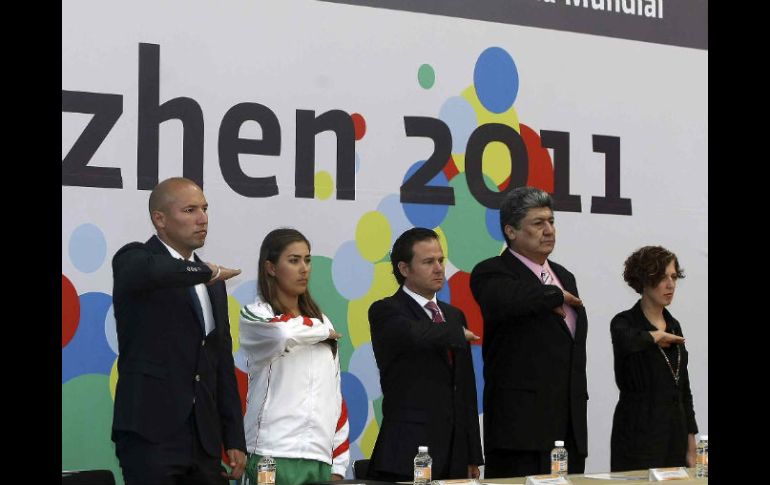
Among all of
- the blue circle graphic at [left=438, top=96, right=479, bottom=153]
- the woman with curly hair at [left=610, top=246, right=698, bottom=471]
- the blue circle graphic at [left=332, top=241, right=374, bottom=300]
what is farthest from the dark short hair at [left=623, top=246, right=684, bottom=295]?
the blue circle graphic at [left=332, top=241, right=374, bottom=300]

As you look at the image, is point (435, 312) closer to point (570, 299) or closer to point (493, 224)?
point (570, 299)

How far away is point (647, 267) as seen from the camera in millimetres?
4613

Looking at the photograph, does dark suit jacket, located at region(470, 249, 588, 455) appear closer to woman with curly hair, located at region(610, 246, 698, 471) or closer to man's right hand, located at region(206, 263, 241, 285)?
woman with curly hair, located at region(610, 246, 698, 471)

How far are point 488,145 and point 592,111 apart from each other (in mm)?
703

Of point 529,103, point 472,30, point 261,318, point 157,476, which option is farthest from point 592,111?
point 157,476

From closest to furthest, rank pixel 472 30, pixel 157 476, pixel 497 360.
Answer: pixel 157 476 < pixel 497 360 < pixel 472 30

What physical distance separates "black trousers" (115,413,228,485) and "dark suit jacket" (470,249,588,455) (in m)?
1.22

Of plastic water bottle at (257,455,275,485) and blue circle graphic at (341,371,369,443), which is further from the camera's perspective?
blue circle graphic at (341,371,369,443)

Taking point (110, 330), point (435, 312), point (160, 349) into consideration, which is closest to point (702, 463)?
point (435, 312)

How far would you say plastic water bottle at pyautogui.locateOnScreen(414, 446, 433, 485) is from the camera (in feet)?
11.1

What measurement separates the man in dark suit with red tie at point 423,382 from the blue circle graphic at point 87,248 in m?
1.13

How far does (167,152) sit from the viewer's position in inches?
175

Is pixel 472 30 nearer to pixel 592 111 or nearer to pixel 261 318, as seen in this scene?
pixel 592 111

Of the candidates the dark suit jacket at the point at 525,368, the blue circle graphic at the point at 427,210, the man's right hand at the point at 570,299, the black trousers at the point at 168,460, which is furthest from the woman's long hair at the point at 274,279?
the blue circle graphic at the point at 427,210
